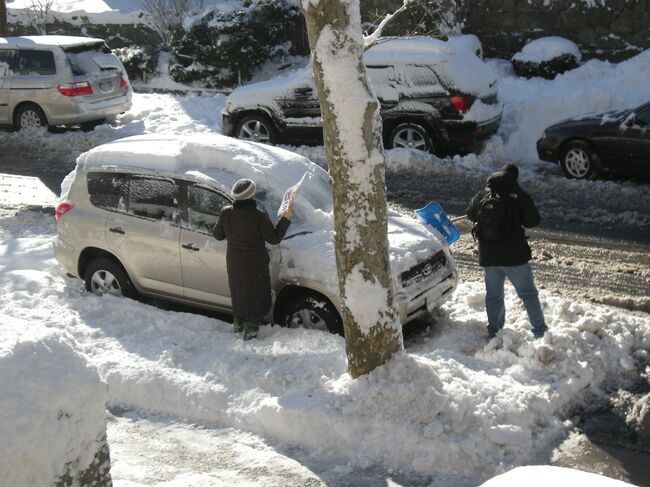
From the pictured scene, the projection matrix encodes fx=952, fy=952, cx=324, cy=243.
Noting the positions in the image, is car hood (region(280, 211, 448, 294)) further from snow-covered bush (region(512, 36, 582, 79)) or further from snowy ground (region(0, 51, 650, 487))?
snow-covered bush (region(512, 36, 582, 79))

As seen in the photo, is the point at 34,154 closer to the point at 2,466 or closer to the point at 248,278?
the point at 248,278

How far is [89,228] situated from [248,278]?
2223 mm

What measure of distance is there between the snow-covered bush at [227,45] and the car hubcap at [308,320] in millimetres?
13759

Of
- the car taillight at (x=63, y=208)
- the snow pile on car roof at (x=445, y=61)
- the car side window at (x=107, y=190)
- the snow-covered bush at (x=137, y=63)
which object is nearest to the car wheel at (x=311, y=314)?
the car side window at (x=107, y=190)

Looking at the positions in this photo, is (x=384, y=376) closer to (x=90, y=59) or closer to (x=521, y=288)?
(x=521, y=288)

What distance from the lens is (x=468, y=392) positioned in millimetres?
6867

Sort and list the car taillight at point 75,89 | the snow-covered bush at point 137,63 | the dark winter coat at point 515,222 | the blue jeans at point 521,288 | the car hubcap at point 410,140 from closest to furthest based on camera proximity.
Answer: the dark winter coat at point 515,222
the blue jeans at point 521,288
the car hubcap at point 410,140
the car taillight at point 75,89
the snow-covered bush at point 137,63

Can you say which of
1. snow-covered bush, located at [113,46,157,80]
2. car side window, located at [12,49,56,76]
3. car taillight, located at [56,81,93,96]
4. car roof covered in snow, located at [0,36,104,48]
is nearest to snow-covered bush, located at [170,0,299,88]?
snow-covered bush, located at [113,46,157,80]

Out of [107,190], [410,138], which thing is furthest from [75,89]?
[107,190]

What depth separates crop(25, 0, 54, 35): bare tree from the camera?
2527 centimetres

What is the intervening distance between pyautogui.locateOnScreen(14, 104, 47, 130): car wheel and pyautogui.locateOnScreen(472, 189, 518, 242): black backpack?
11803 millimetres

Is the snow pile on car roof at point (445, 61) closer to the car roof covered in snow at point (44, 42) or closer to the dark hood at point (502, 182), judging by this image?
the car roof covered in snow at point (44, 42)

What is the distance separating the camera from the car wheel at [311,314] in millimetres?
8284

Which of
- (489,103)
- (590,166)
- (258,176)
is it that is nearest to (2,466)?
(258,176)
